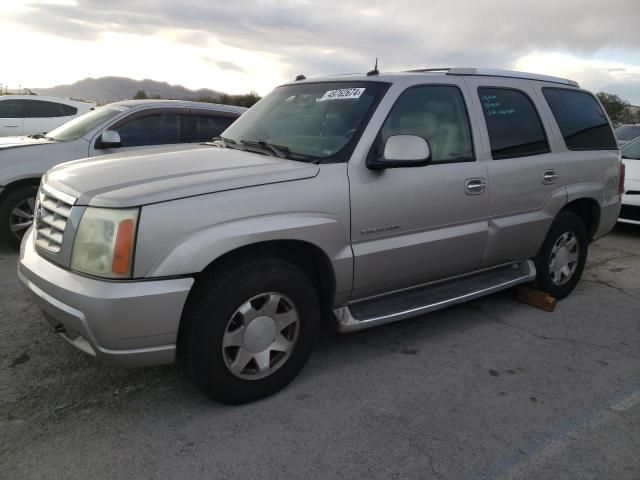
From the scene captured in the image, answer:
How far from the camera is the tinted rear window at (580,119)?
4.58 m

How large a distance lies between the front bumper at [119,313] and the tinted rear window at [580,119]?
3541 mm

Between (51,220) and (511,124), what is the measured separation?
10.7 ft

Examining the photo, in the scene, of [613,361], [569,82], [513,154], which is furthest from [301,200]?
[569,82]

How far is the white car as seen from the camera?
10625 mm

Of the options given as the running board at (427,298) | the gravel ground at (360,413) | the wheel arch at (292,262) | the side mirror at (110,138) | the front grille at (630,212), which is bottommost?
the gravel ground at (360,413)

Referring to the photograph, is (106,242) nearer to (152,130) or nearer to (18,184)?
(18,184)

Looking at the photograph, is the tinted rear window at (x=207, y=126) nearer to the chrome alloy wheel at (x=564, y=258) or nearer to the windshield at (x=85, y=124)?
the windshield at (x=85, y=124)

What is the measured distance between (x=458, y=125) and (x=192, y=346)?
2381mm

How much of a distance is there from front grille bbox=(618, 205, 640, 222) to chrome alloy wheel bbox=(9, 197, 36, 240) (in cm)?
743

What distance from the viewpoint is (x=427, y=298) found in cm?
372

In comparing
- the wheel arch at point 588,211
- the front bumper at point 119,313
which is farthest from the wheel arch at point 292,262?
the wheel arch at point 588,211

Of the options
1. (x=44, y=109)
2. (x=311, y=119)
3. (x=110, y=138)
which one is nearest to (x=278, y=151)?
(x=311, y=119)

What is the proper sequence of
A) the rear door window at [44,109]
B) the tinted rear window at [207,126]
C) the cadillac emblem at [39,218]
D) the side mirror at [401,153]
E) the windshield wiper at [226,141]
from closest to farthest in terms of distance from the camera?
the cadillac emblem at [39,218] < the side mirror at [401,153] < the windshield wiper at [226,141] < the tinted rear window at [207,126] < the rear door window at [44,109]

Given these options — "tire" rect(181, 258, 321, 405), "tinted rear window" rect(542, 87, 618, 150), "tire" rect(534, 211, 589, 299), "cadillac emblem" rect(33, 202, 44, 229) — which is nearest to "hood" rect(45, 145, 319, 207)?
"cadillac emblem" rect(33, 202, 44, 229)
